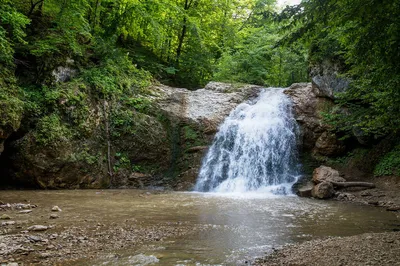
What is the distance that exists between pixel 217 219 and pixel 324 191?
5.16m

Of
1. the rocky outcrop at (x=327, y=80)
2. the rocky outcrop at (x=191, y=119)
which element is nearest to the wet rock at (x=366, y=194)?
the rocky outcrop at (x=327, y=80)

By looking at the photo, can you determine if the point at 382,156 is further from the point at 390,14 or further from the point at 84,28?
the point at 84,28

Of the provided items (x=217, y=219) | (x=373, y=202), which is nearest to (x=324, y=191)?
(x=373, y=202)

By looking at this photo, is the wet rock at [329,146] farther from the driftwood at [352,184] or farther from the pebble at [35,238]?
the pebble at [35,238]

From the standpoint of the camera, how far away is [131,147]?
1253 cm

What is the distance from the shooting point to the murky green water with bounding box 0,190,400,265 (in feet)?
13.2

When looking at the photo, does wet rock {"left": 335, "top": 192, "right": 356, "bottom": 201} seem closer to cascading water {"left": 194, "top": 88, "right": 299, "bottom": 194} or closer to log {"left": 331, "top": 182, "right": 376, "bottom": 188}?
log {"left": 331, "top": 182, "right": 376, "bottom": 188}

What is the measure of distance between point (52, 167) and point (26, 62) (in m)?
4.11

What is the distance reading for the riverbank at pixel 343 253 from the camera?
339 cm

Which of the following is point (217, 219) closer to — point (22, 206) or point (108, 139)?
point (22, 206)

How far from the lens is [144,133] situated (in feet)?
42.1

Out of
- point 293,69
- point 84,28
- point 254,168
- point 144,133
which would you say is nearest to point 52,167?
point 144,133

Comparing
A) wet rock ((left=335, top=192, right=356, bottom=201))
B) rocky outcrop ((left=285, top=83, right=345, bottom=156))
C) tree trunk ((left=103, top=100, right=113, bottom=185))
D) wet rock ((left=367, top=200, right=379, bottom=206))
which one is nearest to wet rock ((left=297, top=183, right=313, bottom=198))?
wet rock ((left=335, top=192, right=356, bottom=201))

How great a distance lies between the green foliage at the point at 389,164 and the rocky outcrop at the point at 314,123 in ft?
5.39
